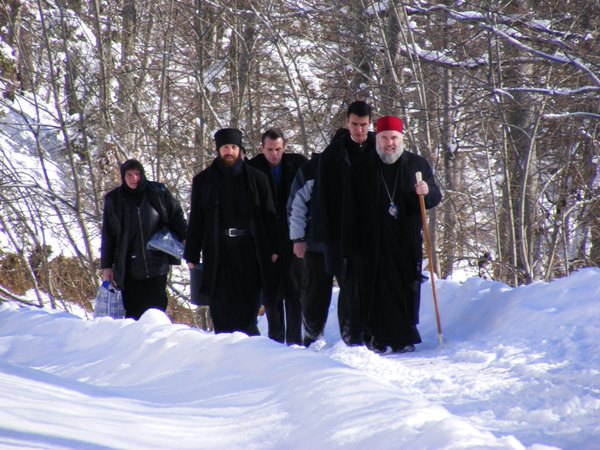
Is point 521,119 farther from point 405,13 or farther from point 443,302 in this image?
point 443,302

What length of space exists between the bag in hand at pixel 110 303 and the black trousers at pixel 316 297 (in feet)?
5.73

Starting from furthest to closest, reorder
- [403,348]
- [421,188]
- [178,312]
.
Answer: [178,312]
[403,348]
[421,188]

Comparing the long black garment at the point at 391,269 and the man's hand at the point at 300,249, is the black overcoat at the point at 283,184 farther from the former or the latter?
the long black garment at the point at 391,269

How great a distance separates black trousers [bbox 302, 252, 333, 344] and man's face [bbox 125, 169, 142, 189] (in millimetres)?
1768

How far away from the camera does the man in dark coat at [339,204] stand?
7.53 metres

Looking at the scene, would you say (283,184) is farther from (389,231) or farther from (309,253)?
(389,231)

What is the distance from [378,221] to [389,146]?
2.02 feet

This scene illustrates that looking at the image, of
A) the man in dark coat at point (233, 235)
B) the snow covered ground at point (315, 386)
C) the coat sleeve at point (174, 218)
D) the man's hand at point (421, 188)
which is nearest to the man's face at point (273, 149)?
the man in dark coat at point (233, 235)

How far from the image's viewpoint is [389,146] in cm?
730

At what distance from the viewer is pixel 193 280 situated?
7996 millimetres

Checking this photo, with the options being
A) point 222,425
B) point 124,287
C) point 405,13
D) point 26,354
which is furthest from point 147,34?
point 222,425

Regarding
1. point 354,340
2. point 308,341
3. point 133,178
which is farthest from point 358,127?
point 133,178

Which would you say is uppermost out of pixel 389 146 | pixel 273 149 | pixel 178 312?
pixel 273 149

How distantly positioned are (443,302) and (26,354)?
12.3 ft
